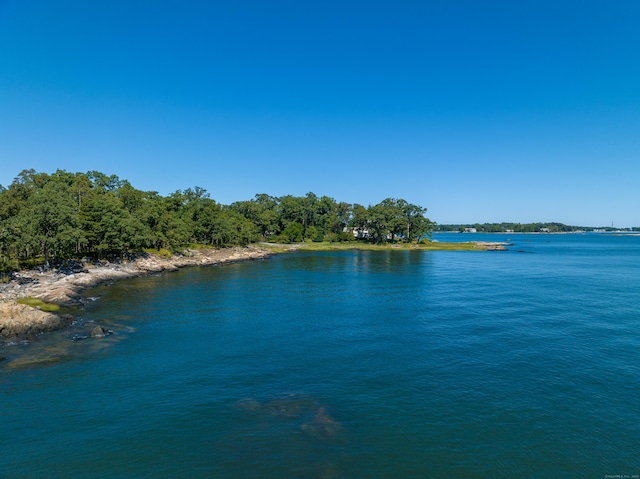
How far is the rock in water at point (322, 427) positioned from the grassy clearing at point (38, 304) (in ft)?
120

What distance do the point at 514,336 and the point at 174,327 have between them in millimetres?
33761

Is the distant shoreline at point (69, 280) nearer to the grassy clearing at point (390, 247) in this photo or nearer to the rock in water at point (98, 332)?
the rock in water at point (98, 332)

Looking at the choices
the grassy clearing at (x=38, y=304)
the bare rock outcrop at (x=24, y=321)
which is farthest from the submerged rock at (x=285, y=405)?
the grassy clearing at (x=38, y=304)

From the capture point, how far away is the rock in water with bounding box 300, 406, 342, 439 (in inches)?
725

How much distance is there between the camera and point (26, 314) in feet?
115

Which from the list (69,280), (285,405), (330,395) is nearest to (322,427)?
(285,405)

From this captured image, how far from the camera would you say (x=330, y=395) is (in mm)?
22500

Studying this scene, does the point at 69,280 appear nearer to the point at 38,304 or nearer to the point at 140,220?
the point at 38,304

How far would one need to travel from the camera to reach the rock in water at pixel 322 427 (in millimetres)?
18406

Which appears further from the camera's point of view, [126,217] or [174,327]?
[126,217]

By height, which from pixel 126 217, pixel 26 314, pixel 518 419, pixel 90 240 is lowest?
pixel 518 419

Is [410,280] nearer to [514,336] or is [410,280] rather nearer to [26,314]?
[514,336]

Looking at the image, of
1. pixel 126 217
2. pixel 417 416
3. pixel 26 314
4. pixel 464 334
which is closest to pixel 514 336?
pixel 464 334

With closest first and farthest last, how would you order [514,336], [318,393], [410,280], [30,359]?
[318,393]
[30,359]
[514,336]
[410,280]
